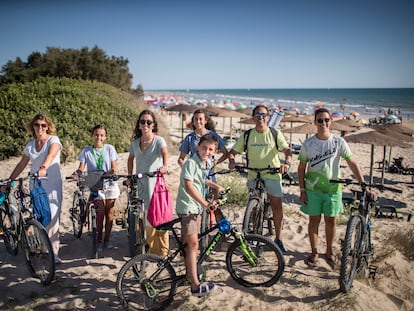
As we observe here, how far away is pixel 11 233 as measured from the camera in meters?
4.18

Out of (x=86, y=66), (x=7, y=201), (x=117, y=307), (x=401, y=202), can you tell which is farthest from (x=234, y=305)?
(x=86, y=66)

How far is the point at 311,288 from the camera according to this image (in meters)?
3.46

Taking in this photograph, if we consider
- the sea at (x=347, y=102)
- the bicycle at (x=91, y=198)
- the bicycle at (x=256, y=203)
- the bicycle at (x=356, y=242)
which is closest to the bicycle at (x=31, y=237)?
the bicycle at (x=91, y=198)

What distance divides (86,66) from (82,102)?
11.3 m

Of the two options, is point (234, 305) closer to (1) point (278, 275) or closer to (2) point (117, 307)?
(1) point (278, 275)

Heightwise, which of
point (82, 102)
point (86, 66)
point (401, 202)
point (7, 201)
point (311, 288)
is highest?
point (86, 66)

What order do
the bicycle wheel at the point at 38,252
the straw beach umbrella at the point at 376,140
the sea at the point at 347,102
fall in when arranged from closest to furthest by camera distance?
the bicycle wheel at the point at 38,252 → the straw beach umbrella at the point at 376,140 → the sea at the point at 347,102

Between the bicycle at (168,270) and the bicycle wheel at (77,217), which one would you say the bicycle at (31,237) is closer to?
the bicycle wheel at (77,217)

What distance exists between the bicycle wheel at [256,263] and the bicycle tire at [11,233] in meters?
2.82

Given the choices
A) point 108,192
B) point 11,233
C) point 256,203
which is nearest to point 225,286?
point 256,203

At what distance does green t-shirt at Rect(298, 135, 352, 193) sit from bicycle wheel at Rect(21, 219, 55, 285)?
313 cm

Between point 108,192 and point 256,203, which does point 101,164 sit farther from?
point 256,203

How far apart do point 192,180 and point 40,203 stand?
1.92 m

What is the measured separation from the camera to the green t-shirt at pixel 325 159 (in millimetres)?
3664
